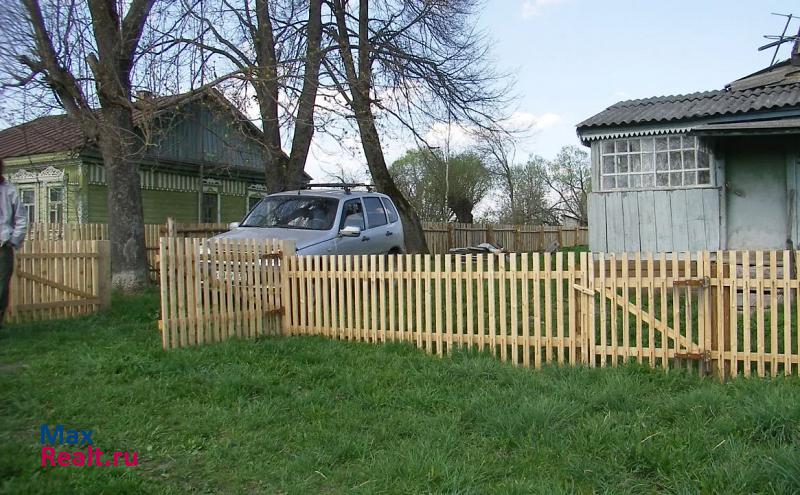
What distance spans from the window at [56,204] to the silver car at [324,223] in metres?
13.3

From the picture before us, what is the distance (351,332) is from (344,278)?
0.65 m

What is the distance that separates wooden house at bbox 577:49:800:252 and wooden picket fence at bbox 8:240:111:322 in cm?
832

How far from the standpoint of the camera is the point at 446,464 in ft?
12.3

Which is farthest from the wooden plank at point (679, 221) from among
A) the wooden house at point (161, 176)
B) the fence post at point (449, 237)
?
the fence post at point (449, 237)

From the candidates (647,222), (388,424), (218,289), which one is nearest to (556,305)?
(388,424)

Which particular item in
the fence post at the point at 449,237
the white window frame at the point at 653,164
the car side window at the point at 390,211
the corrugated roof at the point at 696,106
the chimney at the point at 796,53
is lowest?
the fence post at the point at 449,237

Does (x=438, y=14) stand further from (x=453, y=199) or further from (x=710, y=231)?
(x=453, y=199)

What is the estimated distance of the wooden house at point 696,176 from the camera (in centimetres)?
1066

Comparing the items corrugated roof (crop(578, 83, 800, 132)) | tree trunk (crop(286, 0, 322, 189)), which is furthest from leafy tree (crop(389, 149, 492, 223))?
corrugated roof (crop(578, 83, 800, 132))

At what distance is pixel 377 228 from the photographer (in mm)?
11016

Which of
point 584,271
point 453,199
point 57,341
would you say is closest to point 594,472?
point 584,271

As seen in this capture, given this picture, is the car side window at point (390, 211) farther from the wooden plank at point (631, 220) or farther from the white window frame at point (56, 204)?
the white window frame at point (56, 204)

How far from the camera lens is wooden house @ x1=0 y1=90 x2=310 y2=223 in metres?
19.9

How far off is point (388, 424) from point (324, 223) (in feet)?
18.9
